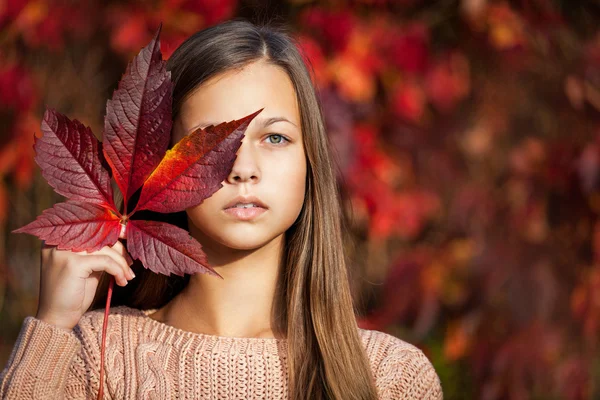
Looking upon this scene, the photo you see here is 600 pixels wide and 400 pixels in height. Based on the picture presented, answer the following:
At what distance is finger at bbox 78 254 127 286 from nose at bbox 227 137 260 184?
0.88 ft

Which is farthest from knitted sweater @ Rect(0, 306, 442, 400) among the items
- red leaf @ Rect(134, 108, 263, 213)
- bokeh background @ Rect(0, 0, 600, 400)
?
bokeh background @ Rect(0, 0, 600, 400)

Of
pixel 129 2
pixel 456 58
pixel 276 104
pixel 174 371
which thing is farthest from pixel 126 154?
pixel 456 58

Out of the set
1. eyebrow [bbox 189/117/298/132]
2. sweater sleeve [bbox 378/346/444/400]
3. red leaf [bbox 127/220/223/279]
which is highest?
eyebrow [bbox 189/117/298/132]

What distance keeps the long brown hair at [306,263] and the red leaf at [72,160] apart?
13.7 inches

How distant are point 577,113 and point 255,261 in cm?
171

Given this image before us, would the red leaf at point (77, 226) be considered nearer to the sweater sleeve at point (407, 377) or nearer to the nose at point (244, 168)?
the nose at point (244, 168)

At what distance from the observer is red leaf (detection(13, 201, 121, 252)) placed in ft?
5.42

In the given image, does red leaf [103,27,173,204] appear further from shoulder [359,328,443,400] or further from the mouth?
shoulder [359,328,443,400]

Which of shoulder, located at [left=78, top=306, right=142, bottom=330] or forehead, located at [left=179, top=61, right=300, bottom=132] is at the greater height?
forehead, located at [left=179, top=61, right=300, bottom=132]

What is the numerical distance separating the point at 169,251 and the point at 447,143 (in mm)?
2731

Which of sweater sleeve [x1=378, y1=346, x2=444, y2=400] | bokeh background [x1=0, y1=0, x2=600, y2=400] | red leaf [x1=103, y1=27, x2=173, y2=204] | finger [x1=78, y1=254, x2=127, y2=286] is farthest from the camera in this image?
bokeh background [x1=0, y1=0, x2=600, y2=400]

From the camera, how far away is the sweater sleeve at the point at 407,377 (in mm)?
2027

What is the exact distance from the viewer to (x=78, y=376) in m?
1.99

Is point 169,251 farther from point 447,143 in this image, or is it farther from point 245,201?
point 447,143
